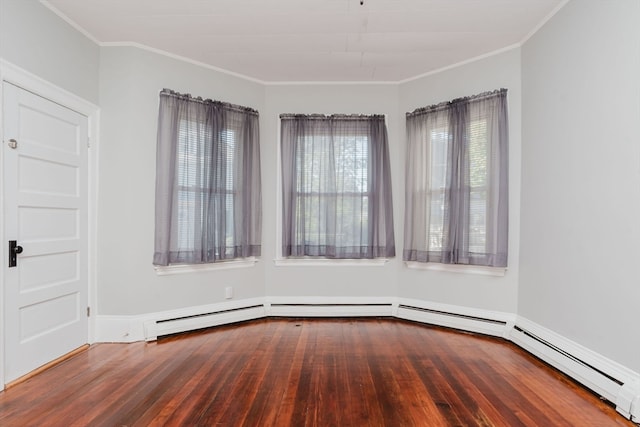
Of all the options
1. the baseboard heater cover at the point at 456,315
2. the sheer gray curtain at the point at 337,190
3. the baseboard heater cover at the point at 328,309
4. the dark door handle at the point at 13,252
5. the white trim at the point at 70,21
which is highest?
the white trim at the point at 70,21

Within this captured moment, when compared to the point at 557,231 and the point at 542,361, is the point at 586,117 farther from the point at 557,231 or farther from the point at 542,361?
the point at 542,361

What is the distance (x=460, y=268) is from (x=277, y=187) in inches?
88.3

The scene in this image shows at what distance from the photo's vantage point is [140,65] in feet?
11.3

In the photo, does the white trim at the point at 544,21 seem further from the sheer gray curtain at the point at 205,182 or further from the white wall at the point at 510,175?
the sheer gray curtain at the point at 205,182

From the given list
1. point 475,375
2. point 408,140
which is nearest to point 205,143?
point 408,140

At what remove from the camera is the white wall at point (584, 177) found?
2.22 meters

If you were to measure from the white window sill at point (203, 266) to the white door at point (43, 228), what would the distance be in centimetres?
66

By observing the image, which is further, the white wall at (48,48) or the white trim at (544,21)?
the white trim at (544,21)

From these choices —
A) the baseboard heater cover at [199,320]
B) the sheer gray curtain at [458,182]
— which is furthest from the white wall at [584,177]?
the baseboard heater cover at [199,320]

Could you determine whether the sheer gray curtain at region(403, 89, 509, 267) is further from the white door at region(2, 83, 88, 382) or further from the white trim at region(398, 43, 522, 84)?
the white door at region(2, 83, 88, 382)

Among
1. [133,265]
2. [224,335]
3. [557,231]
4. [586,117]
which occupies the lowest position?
[224,335]

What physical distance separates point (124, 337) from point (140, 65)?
2602 mm

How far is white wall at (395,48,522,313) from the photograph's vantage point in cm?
344

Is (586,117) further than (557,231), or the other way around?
(557,231)
